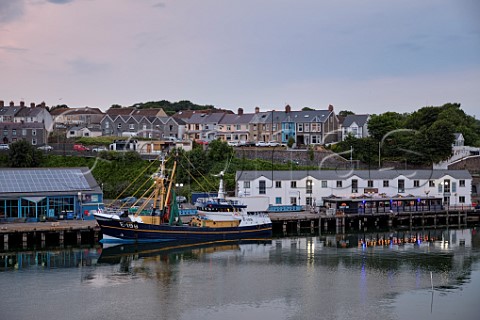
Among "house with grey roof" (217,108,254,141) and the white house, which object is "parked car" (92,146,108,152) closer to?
the white house

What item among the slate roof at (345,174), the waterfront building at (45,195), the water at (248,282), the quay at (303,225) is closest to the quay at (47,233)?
the quay at (303,225)

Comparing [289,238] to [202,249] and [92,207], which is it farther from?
[92,207]

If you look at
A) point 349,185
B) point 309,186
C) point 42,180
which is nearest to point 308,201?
point 309,186

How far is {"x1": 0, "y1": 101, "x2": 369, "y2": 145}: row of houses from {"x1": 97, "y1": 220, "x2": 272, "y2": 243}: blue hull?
37.5m

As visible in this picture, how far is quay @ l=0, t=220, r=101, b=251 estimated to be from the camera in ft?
144

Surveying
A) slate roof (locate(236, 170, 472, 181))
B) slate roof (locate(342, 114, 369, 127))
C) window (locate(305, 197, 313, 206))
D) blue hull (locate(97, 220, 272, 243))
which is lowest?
blue hull (locate(97, 220, 272, 243))

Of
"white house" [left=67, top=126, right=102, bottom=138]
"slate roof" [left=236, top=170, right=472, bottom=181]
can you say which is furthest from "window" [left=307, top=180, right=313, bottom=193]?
"white house" [left=67, top=126, right=102, bottom=138]

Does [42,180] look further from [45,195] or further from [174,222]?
[174,222]

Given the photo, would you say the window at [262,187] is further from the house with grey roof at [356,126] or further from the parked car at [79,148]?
the house with grey roof at [356,126]

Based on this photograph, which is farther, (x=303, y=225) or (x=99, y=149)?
(x=99, y=149)

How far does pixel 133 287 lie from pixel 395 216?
28709 mm

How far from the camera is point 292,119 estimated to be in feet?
285

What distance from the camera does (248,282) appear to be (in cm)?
3500

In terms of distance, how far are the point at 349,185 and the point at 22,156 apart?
31.5 meters
